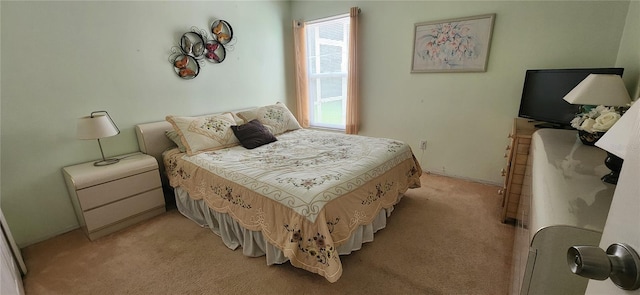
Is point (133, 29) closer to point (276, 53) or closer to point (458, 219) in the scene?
point (276, 53)

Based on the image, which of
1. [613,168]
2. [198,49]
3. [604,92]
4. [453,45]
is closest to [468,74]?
[453,45]

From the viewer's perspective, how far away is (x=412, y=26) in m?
3.07

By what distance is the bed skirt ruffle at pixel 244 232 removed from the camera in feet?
5.80

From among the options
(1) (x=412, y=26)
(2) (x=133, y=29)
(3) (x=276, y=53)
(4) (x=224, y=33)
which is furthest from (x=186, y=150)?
(1) (x=412, y=26)

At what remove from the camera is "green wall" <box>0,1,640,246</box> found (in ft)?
6.70

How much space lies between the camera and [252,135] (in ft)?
9.05

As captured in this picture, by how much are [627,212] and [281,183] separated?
4.93ft

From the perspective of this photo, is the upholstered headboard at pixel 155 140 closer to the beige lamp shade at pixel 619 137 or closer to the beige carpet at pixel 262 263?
the beige carpet at pixel 262 263

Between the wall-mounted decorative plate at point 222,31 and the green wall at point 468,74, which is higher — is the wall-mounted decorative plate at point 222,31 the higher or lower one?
the higher one

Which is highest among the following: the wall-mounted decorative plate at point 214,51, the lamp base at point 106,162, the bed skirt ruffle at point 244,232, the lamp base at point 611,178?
the wall-mounted decorative plate at point 214,51

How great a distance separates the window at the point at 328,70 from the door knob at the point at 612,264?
3487 mm

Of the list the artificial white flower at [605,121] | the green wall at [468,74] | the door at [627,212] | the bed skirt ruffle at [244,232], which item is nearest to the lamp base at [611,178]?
the artificial white flower at [605,121]

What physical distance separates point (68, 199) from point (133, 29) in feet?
5.40

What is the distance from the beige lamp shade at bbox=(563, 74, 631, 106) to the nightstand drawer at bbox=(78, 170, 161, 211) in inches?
127
